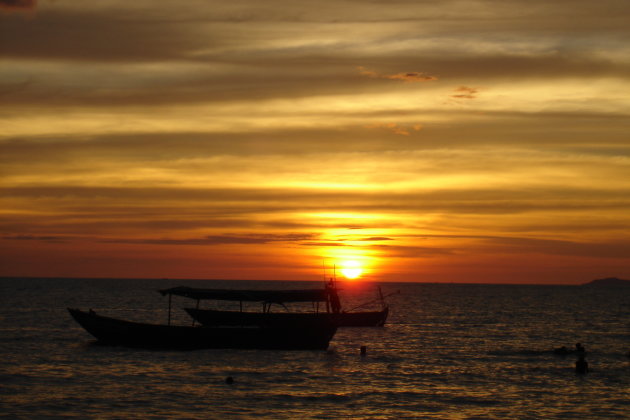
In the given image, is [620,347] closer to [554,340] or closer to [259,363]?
[554,340]

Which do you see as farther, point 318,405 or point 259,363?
point 259,363

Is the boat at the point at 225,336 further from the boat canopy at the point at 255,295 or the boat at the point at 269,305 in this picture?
the boat canopy at the point at 255,295

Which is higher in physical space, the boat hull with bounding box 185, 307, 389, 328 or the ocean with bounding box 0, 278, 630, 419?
the boat hull with bounding box 185, 307, 389, 328

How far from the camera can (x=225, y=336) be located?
5106 cm

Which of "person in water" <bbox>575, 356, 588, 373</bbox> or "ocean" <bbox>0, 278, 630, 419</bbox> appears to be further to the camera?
"person in water" <bbox>575, 356, 588, 373</bbox>

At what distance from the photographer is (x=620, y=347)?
6141 centimetres

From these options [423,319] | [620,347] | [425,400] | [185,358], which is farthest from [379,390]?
[423,319]

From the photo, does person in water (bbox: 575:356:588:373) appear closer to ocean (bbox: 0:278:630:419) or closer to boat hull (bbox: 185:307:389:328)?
ocean (bbox: 0:278:630:419)

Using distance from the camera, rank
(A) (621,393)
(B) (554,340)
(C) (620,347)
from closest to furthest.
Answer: (A) (621,393) → (C) (620,347) → (B) (554,340)

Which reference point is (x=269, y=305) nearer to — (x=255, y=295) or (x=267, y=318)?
(x=267, y=318)

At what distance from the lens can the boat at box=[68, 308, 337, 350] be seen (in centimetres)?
5112

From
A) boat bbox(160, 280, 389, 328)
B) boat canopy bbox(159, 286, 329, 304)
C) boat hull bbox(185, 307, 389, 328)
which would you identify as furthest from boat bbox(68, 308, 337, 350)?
boat canopy bbox(159, 286, 329, 304)

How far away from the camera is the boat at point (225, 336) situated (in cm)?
5112

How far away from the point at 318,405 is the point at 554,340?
138 ft
